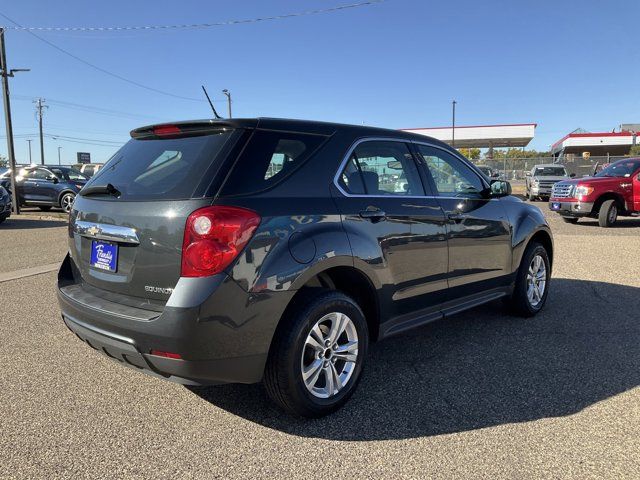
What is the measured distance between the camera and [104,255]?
2955 mm

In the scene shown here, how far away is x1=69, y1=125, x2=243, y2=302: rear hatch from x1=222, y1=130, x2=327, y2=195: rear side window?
82mm

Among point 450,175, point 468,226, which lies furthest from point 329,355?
point 450,175

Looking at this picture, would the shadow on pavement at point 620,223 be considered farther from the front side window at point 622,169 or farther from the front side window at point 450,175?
the front side window at point 450,175

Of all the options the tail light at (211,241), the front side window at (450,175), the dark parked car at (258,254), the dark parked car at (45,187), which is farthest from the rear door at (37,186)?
the tail light at (211,241)

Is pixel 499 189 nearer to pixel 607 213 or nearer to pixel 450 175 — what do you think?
pixel 450 175

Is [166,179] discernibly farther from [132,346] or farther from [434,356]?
[434,356]

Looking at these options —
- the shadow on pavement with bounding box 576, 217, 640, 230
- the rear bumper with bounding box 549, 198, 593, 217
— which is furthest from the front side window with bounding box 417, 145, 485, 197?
the shadow on pavement with bounding box 576, 217, 640, 230

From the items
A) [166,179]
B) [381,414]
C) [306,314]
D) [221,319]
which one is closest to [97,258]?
[166,179]

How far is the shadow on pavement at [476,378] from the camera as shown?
2977mm

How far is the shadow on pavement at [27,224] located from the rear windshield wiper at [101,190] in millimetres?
11478

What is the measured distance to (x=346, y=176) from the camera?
10.6 ft

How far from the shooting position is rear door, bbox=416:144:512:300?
13.1ft

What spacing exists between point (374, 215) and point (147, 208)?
4.60 ft

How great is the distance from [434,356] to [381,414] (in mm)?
1119
